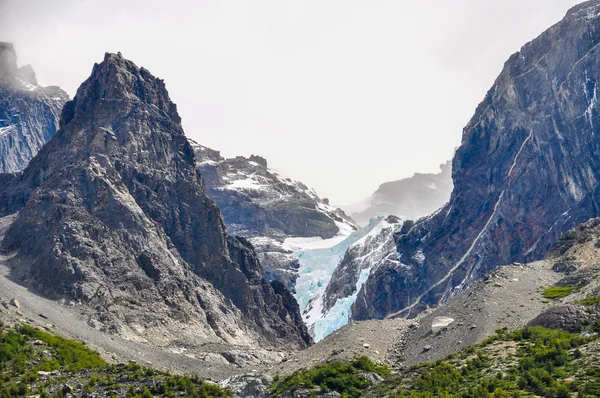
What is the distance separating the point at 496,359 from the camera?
6397 centimetres

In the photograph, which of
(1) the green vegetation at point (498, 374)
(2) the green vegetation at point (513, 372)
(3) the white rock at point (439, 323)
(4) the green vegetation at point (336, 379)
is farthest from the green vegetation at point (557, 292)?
(4) the green vegetation at point (336, 379)

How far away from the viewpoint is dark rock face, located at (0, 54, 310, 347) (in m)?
157

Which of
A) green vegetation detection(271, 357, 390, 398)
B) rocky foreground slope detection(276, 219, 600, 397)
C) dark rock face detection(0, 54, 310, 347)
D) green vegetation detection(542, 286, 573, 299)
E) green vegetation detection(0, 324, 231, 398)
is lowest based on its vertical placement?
green vegetation detection(0, 324, 231, 398)

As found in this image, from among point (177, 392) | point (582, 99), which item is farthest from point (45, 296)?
point (582, 99)

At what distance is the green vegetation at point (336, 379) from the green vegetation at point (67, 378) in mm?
11050

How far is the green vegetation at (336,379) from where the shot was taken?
70.1 metres

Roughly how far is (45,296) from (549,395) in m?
119

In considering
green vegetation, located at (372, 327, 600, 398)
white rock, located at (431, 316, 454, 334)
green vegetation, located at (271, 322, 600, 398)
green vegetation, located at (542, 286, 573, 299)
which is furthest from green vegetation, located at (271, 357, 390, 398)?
green vegetation, located at (542, 286, 573, 299)

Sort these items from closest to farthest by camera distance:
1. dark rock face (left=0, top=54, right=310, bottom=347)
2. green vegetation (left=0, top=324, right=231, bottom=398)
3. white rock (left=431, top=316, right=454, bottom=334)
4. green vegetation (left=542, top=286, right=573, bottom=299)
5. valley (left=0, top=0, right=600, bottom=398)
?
green vegetation (left=0, top=324, right=231, bottom=398) → valley (left=0, top=0, right=600, bottom=398) → white rock (left=431, top=316, right=454, bottom=334) → green vegetation (left=542, top=286, right=573, bottom=299) → dark rock face (left=0, top=54, right=310, bottom=347)

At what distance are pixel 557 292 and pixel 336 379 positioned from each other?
146 feet

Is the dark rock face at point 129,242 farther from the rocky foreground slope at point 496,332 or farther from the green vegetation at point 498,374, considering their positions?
the green vegetation at point 498,374

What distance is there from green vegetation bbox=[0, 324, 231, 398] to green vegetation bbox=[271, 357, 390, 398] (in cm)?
1105

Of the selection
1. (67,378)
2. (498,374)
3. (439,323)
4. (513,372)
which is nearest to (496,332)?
(439,323)

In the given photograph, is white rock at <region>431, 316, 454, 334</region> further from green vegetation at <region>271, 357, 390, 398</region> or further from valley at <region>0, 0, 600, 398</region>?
green vegetation at <region>271, 357, 390, 398</region>
